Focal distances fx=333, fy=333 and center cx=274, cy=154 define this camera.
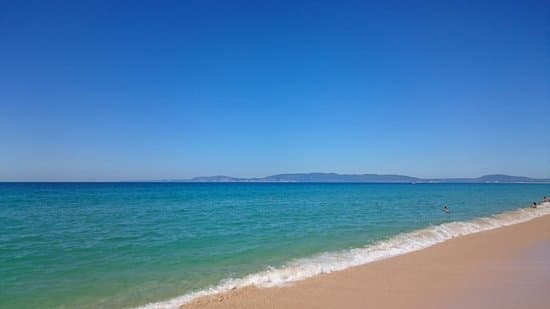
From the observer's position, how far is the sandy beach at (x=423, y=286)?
22.9 ft

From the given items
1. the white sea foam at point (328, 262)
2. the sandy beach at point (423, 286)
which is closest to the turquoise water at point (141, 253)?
the white sea foam at point (328, 262)

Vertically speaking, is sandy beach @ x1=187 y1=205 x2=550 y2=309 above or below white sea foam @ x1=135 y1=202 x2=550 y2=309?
above

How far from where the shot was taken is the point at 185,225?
20.1 m

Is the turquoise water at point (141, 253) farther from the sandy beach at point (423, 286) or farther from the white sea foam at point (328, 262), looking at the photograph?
the sandy beach at point (423, 286)

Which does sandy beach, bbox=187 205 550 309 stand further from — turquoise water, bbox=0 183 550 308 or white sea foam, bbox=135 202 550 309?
turquoise water, bbox=0 183 550 308

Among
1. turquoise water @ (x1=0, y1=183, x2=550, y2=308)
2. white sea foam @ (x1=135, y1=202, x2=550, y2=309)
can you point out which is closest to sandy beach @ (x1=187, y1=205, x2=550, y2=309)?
white sea foam @ (x1=135, y1=202, x2=550, y2=309)

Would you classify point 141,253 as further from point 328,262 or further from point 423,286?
point 423,286

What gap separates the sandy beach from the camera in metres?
6.97

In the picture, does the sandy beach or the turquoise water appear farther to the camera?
the turquoise water

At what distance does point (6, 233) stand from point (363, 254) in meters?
17.0

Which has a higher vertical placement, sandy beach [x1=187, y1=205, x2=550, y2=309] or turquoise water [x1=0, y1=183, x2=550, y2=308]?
sandy beach [x1=187, y1=205, x2=550, y2=309]

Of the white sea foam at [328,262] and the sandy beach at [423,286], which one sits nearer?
the sandy beach at [423,286]

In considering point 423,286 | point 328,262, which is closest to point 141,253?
point 328,262

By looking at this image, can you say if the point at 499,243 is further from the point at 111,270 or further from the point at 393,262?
the point at 111,270
